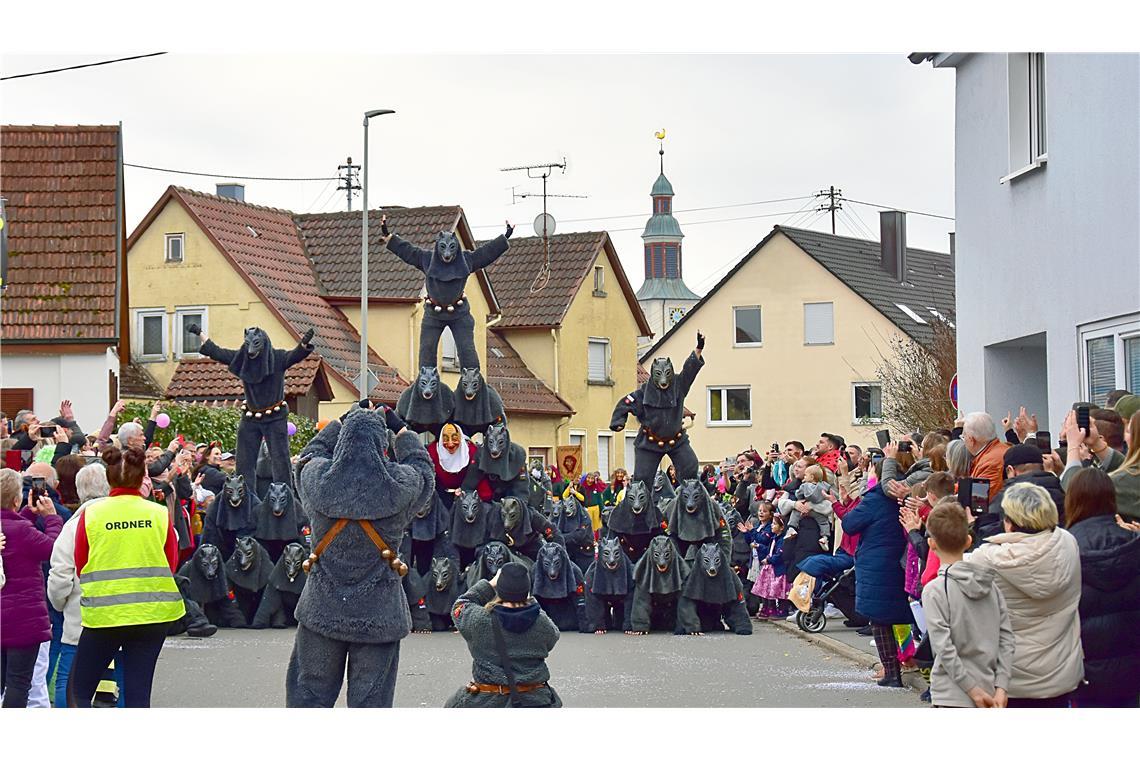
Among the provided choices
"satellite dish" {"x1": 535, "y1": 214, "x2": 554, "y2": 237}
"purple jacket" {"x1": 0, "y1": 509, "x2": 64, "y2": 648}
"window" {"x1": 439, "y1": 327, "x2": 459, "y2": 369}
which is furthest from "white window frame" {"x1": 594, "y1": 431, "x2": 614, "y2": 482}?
"purple jacket" {"x1": 0, "y1": 509, "x2": 64, "y2": 648}

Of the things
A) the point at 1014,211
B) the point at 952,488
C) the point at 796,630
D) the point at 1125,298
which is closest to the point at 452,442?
the point at 796,630

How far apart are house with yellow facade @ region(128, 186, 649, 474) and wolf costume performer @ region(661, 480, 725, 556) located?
15.5 metres

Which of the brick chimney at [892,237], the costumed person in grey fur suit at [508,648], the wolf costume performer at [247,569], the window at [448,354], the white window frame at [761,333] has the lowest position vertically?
the wolf costume performer at [247,569]

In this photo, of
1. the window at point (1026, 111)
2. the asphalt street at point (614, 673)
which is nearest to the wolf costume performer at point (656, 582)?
the asphalt street at point (614, 673)

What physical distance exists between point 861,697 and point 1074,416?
346 cm

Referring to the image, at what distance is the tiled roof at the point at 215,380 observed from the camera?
3347cm

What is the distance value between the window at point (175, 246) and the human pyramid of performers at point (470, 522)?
1880cm

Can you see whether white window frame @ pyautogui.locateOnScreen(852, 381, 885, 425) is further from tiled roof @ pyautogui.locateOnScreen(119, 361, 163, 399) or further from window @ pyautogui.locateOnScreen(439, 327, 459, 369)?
tiled roof @ pyautogui.locateOnScreen(119, 361, 163, 399)

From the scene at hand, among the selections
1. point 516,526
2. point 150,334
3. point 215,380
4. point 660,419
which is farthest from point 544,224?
point 516,526

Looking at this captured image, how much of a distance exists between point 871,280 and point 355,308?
1931 centimetres

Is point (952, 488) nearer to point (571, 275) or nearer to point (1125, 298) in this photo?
point (1125, 298)

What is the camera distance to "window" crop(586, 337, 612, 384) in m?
48.5

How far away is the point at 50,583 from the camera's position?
9.97m

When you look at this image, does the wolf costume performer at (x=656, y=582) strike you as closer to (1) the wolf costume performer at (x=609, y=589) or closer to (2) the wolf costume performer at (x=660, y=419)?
(1) the wolf costume performer at (x=609, y=589)
